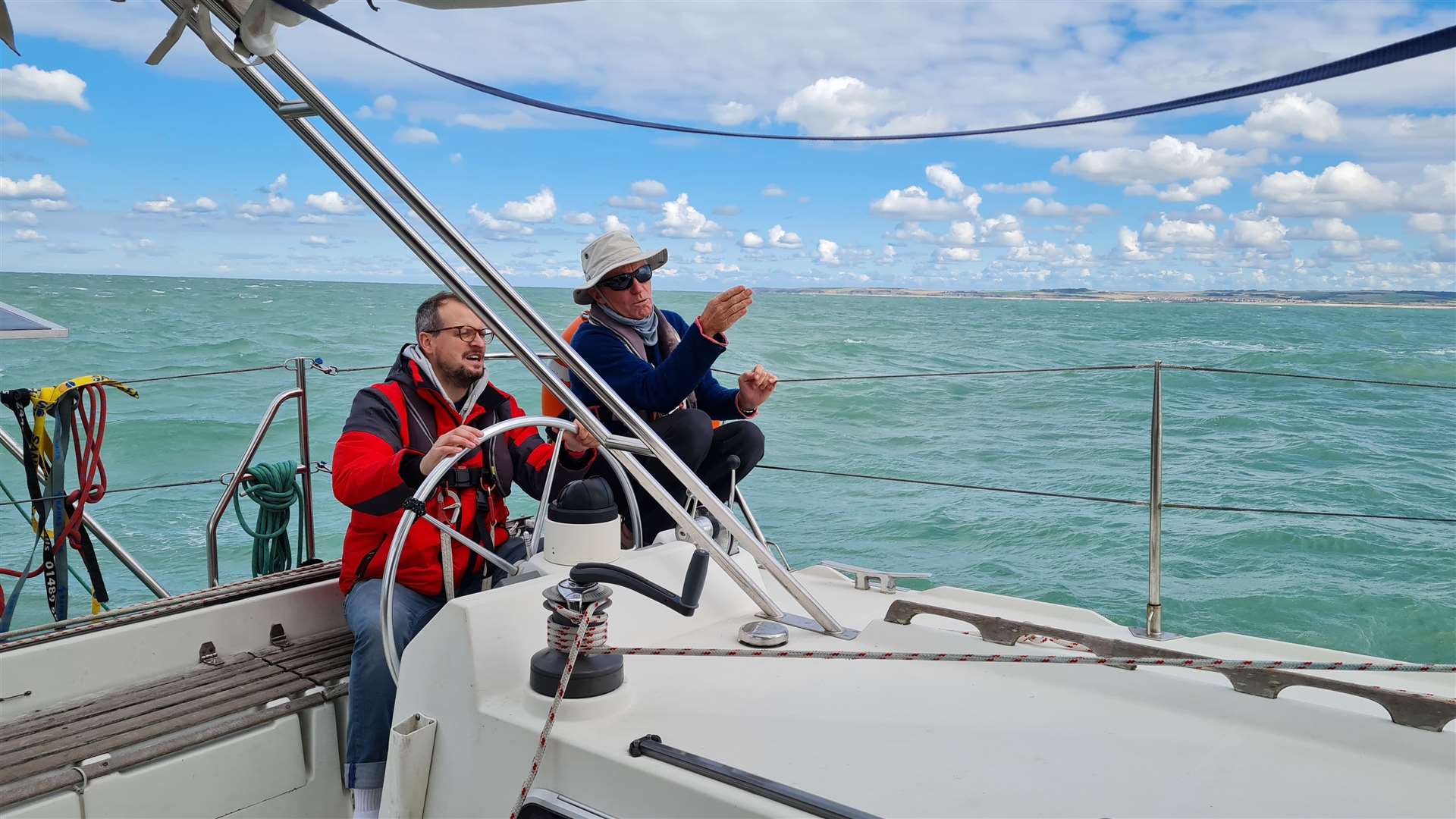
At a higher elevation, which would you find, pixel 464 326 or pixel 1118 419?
pixel 464 326

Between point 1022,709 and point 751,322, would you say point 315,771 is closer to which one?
point 1022,709

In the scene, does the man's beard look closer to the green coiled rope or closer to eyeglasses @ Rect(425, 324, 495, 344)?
eyeglasses @ Rect(425, 324, 495, 344)

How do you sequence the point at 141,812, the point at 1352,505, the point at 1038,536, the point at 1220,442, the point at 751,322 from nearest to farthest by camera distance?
the point at 141,812
the point at 1038,536
the point at 1352,505
the point at 1220,442
the point at 751,322

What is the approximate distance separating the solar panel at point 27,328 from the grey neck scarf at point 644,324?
1.41 metres

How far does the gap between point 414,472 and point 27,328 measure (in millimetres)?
1469

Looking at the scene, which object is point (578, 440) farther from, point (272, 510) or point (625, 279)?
point (272, 510)

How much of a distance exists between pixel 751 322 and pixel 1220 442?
21.2m

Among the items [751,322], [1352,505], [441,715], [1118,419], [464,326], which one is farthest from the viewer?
[751,322]

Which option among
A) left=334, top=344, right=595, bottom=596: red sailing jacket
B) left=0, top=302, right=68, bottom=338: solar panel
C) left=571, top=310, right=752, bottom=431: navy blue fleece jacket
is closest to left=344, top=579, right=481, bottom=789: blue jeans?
left=334, top=344, right=595, bottom=596: red sailing jacket

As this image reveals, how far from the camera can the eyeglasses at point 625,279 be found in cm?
278

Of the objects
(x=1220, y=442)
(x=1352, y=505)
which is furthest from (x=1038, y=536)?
(x=1220, y=442)

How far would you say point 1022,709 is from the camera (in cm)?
162

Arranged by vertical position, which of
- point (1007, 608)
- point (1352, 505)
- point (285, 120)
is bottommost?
point (1352, 505)

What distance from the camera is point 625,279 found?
2777 mm
